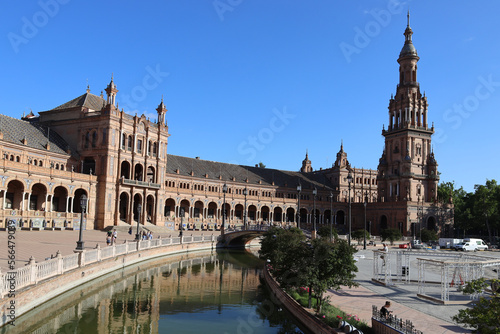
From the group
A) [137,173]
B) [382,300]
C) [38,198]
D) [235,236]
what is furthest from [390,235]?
[38,198]

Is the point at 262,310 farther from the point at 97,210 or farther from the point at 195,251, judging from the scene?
the point at 97,210

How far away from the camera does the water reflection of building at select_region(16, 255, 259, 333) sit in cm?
2116

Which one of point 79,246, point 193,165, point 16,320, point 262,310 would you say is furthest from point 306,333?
point 193,165

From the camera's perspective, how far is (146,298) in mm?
27391

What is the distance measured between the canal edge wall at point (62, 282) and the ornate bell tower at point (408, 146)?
64471 mm

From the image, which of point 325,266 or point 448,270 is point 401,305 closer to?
point 448,270

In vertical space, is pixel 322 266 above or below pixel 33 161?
below

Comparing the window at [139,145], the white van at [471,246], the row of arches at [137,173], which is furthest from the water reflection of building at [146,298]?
the white van at [471,246]

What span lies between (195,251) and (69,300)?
1236 inches

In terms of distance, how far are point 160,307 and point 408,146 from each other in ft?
260

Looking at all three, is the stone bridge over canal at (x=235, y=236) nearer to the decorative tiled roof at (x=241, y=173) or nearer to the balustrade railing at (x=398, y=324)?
the decorative tiled roof at (x=241, y=173)

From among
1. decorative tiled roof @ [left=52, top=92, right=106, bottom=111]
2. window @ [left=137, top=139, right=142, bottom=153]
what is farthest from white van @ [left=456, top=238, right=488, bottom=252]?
decorative tiled roof @ [left=52, top=92, right=106, bottom=111]

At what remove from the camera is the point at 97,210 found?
6275 cm

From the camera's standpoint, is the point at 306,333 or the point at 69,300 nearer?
the point at 306,333
